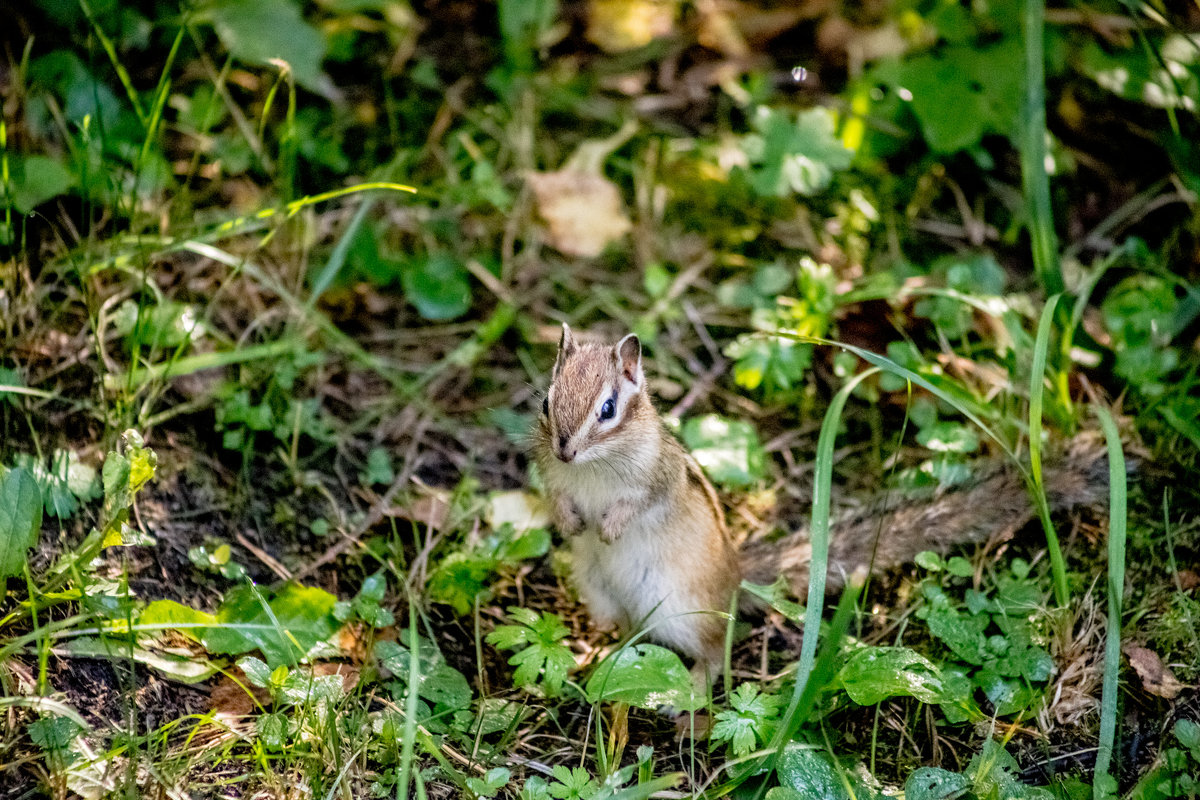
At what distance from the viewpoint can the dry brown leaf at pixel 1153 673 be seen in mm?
2691

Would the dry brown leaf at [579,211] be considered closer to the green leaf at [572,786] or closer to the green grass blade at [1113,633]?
the green grass blade at [1113,633]

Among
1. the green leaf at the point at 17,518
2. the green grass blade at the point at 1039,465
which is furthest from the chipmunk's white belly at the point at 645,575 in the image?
the green leaf at the point at 17,518

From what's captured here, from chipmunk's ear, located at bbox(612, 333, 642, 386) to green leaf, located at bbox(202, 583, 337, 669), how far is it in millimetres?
1052

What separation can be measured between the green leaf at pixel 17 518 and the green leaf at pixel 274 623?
1.60 feet

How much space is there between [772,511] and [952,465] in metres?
0.62

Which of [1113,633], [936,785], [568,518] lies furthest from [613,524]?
[1113,633]

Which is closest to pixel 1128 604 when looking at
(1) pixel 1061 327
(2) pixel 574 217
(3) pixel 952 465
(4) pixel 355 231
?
(3) pixel 952 465

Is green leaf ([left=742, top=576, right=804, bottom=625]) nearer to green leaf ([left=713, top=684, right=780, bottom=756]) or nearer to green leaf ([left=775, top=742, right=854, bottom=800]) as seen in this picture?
green leaf ([left=713, top=684, right=780, bottom=756])

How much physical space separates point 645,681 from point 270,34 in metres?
2.85

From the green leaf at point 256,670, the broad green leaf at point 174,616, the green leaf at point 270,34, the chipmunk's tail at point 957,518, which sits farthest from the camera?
the green leaf at point 270,34

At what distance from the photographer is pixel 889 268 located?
4145mm

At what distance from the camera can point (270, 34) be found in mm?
3908

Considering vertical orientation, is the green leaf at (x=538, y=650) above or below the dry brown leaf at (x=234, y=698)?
above

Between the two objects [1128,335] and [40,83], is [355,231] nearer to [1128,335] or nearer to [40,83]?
[40,83]
